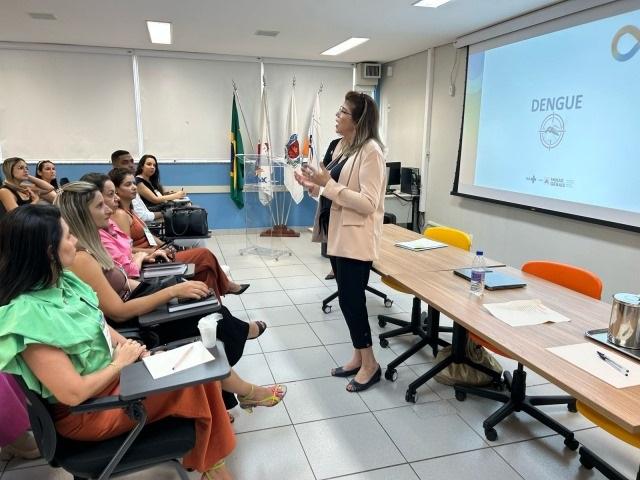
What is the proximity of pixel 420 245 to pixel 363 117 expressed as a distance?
1.05 metres

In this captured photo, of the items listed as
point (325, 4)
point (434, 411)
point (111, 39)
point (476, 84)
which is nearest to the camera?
point (434, 411)

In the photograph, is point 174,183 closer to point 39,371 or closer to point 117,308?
point 117,308

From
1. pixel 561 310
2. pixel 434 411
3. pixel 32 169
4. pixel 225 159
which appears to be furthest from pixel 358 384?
pixel 32 169

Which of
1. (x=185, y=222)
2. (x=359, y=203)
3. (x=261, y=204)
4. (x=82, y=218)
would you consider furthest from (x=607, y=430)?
(x=261, y=204)

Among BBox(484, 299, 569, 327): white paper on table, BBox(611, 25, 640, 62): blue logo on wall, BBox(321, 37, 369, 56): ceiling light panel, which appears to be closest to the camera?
BBox(484, 299, 569, 327): white paper on table

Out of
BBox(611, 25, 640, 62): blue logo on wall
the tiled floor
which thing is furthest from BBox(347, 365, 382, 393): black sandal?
BBox(611, 25, 640, 62): blue logo on wall

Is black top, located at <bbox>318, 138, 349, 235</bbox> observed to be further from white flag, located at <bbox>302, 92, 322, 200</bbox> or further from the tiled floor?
white flag, located at <bbox>302, 92, 322, 200</bbox>

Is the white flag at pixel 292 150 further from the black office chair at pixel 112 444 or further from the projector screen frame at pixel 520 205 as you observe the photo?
the black office chair at pixel 112 444

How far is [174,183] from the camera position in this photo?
6555mm

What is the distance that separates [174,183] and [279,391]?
5.04 meters

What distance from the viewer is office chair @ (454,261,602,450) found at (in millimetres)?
2123

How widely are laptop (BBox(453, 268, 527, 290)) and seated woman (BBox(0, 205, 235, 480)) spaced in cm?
140

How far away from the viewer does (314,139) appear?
685cm

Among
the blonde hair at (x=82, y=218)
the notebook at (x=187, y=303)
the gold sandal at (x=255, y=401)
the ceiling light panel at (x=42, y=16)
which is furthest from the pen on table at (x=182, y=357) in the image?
the ceiling light panel at (x=42, y=16)
